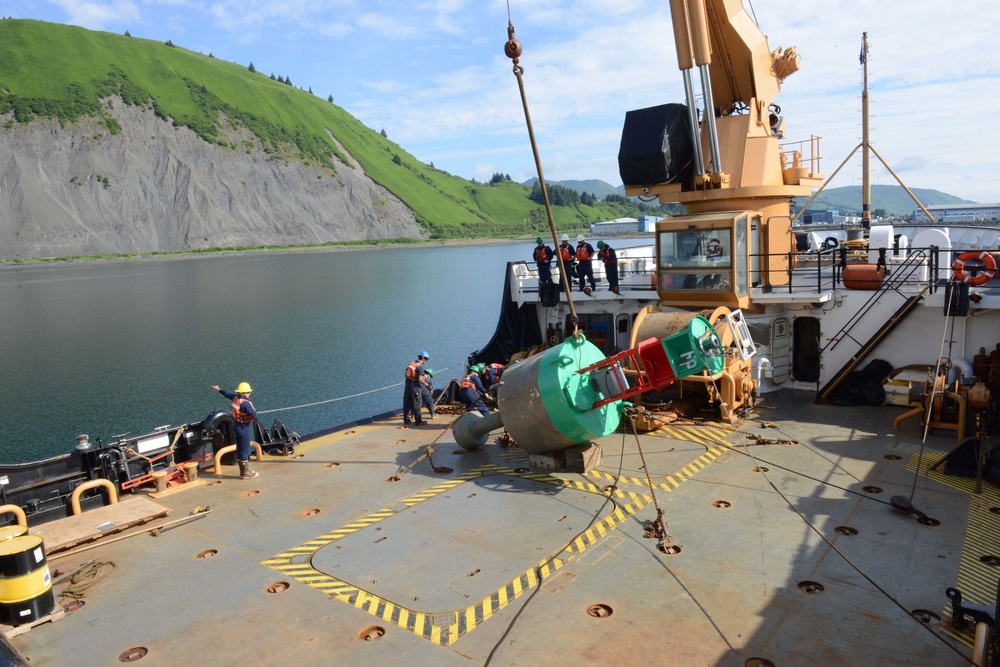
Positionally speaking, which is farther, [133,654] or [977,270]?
[977,270]

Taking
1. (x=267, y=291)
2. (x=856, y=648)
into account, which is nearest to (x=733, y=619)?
(x=856, y=648)

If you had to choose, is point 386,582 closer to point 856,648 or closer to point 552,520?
point 552,520

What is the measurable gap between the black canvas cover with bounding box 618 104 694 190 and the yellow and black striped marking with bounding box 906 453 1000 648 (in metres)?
7.14

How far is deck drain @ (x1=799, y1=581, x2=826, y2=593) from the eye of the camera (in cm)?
613

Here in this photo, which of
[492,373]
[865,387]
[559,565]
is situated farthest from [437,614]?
[865,387]

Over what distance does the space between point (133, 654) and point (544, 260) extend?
11.3 meters

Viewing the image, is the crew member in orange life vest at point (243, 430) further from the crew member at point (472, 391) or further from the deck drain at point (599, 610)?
the deck drain at point (599, 610)

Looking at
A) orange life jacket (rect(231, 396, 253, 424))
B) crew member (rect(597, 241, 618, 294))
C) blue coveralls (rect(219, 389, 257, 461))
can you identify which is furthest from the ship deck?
crew member (rect(597, 241, 618, 294))

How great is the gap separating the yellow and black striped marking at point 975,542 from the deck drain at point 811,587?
0.94 m

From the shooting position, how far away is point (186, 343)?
114ft

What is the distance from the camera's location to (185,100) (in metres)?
128

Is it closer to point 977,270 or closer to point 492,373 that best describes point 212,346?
point 492,373

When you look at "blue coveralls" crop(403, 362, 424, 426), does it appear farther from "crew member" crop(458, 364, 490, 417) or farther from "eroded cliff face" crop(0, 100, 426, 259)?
"eroded cliff face" crop(0, 100, 426, 259)

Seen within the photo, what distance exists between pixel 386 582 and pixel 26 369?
2994 cm
